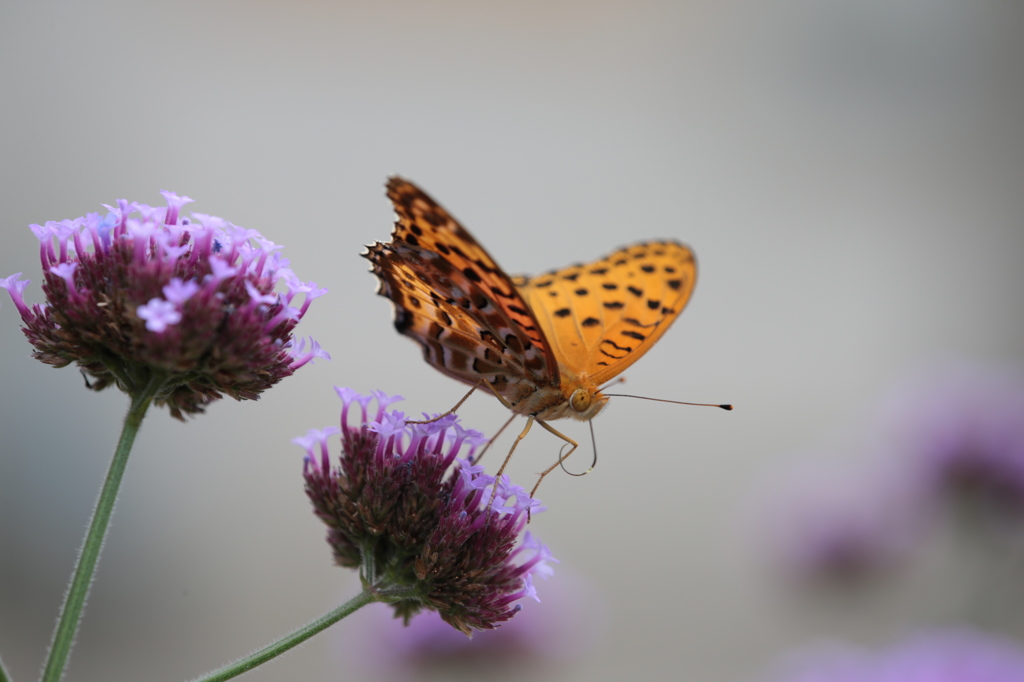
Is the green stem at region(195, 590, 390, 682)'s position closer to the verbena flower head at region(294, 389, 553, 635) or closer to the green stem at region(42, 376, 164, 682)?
the verbena flower head at region(294, 389, 553, 635)

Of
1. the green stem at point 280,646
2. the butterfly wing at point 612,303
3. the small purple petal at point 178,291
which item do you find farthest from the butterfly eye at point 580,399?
the small purple petal at point 178,291

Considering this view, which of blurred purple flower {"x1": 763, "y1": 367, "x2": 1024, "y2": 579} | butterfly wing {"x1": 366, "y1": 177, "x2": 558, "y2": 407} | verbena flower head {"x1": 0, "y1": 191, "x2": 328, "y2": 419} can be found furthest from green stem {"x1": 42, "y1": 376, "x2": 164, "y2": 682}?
blurred purple flower {"x1": 763, "y1": 367, "x2": 1024, "y2": 579}

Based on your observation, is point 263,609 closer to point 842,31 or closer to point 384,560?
point 384,560

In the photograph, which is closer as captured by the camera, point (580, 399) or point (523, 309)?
point (523, 309)

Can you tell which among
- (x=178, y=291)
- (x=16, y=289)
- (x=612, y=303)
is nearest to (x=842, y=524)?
(x=612, y=303)

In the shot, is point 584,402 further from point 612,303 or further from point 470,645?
point 470,645

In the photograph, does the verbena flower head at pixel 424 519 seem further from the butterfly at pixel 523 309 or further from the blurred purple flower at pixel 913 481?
the blurred purple flower at pixel 913 481
